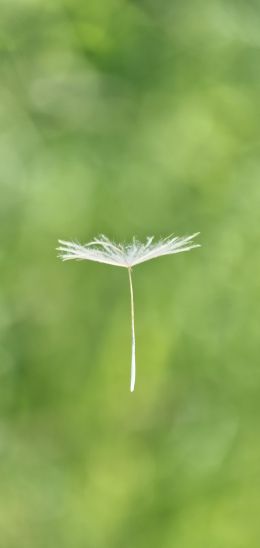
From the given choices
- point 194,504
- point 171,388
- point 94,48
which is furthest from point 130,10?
point 194,504

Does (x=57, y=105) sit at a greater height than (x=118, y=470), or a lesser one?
greater

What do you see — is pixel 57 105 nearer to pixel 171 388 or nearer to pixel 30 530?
pixel 171 388

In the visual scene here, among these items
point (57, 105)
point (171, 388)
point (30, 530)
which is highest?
point (57, 105)
